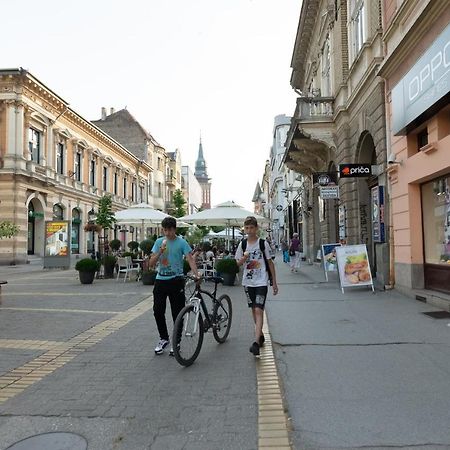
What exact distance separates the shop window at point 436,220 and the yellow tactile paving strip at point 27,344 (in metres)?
7.42

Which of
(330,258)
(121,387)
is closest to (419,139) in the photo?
(330,258)

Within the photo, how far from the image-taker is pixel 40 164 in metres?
30.9

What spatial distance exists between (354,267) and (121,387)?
27.4 feet

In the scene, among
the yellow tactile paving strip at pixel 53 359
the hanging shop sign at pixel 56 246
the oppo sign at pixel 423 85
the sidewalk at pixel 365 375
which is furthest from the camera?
the hanging shop sign at pixel 56 246

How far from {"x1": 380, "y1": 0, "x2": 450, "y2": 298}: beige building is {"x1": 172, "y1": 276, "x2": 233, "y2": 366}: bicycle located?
15.8 feet

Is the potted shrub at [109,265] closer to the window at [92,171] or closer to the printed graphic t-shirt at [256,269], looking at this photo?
the printed graphic t-shirt at [256,269]

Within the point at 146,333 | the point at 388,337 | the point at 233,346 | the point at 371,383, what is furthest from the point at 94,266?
the point at 371,383

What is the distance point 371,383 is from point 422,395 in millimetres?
500

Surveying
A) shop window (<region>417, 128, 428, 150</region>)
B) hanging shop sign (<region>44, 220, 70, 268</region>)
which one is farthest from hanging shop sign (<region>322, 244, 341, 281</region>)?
hanging shop sign (<region>44, 220, 70, 268</region>)

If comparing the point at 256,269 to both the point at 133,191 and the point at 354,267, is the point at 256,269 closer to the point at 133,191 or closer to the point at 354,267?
the point at 354,267

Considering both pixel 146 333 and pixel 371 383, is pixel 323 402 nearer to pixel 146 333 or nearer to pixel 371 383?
pixel 371 383

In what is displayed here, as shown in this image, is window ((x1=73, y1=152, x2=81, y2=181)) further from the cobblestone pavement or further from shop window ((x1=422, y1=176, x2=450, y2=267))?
shop window ((x1=422, y1=176, x2=450, y2=267))

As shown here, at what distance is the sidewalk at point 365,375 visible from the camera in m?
3.41

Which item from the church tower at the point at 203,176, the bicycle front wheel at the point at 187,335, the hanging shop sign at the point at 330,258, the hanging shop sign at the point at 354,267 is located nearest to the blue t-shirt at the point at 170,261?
the bicycle front wheel at the point at 187,335
